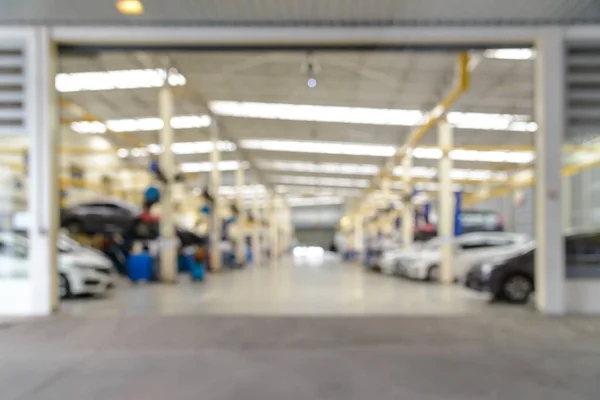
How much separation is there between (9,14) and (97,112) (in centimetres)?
1012

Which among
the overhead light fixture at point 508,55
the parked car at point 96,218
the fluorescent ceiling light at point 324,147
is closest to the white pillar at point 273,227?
the fluorescent ceiling light at point 324,147

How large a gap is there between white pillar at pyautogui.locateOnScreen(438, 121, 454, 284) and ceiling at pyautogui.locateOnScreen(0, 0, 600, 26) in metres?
7.08

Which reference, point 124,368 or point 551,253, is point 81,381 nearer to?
point 124,368

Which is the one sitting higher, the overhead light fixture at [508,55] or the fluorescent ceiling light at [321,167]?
the overhead light fixture at [508,55]

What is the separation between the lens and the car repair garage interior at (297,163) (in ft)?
27.2

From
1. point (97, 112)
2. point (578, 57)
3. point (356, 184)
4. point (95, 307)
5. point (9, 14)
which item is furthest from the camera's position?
point (356, 184)

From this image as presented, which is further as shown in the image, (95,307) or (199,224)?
(199,224)

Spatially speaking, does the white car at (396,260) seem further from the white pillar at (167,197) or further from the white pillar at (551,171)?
the white pillar at (551,171)

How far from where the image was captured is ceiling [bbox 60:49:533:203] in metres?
11.6

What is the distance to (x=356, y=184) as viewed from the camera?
3441 cm

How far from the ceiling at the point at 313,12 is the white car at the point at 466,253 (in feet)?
25.6

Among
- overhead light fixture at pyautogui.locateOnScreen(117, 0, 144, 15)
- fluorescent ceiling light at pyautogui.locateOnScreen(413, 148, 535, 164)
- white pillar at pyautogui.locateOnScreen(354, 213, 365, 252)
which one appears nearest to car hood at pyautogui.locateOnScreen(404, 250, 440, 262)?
fluorescent ceiling light at pyautogui.locateOnScreen(413, 148, 535, 164)

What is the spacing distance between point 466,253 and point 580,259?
23.8 feet

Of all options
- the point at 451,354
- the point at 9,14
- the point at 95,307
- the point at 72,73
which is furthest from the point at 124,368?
the point at 72,73
